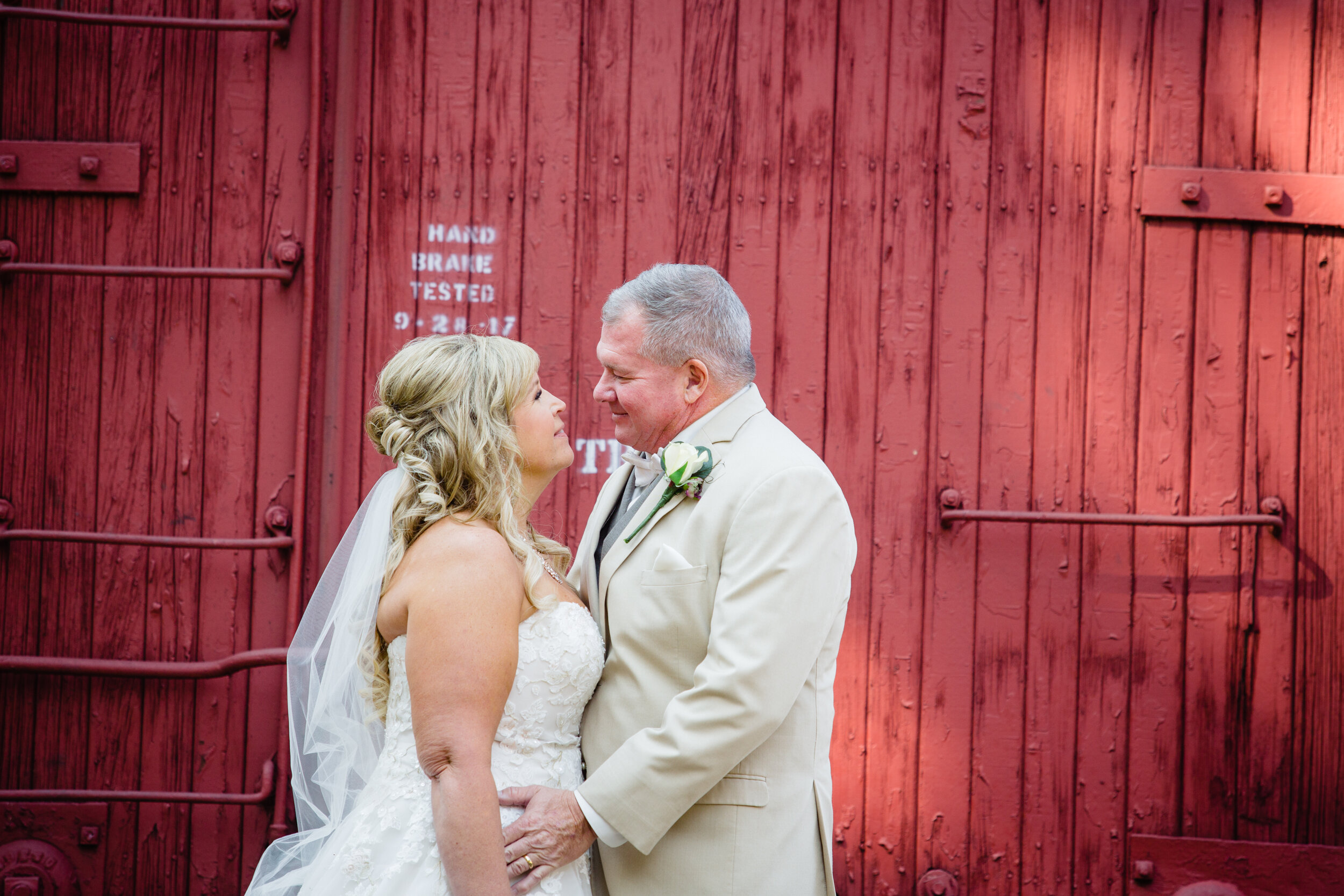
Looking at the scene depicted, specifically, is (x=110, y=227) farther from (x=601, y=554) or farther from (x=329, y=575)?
(x=601, y=554)

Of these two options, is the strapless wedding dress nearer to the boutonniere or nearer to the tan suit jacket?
the tan suit jacket

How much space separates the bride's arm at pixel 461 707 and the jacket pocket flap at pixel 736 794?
0.44 meters

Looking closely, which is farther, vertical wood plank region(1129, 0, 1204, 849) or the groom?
vertical wood plank region(1129, 0, 1204, 849)

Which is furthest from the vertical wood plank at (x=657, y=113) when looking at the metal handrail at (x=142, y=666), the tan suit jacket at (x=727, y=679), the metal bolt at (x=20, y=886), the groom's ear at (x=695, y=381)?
the metal bolt at (x=20, y=886)

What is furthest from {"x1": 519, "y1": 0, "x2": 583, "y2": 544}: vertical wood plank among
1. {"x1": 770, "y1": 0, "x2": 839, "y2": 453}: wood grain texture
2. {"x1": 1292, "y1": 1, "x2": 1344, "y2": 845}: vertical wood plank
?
{"x1": 1292, "y1": 1, "x2": 1344, "y2": 845}: vertical wood plank

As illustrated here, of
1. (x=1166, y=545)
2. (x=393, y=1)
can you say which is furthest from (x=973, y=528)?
(x=393, y=1)

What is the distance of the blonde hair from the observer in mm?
2006

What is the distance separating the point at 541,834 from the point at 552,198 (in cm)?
206

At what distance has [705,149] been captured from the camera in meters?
3.19

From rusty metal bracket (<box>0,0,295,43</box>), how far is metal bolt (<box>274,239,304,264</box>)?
26.6 inches

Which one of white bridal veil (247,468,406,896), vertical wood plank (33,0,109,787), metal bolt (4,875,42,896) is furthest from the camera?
vertical wood plank (33,0,109,787)

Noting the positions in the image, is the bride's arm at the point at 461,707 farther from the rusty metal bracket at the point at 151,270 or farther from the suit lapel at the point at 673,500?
the rusty metal bracket at the point at 151,270

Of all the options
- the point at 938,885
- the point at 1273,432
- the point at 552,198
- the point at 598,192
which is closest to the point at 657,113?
the point at 598,192

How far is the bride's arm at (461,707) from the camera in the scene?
1813 mm
